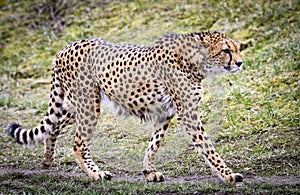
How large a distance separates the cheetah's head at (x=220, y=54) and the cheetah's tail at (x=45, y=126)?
1874 millimetres

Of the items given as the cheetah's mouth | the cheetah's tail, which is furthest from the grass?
the cheetah's mouth

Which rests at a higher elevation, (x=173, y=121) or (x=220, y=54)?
(x=220, y=54)

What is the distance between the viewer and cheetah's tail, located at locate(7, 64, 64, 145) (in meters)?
6.94

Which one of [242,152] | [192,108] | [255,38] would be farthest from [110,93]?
[255,38]

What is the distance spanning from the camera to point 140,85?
21.7ft

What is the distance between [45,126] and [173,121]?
7.75 feet

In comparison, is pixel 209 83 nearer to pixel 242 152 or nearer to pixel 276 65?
pixel 276 65

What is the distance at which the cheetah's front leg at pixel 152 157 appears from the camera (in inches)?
254

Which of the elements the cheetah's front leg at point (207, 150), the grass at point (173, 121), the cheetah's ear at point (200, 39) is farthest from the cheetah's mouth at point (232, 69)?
the grass at point (173, 121)

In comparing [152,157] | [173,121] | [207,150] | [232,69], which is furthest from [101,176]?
[173,121]

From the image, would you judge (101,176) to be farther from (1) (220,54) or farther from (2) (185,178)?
(1) (220,54)

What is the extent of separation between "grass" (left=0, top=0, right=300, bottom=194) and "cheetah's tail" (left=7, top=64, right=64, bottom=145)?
429 millimetres

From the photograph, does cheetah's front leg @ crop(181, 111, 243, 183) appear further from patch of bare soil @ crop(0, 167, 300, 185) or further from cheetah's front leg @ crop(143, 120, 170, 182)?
cheetah's front leg @ crop(143, 120, 170, 182)

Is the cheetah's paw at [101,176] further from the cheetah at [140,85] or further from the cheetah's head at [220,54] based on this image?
the cheetah's head at [220,54]
